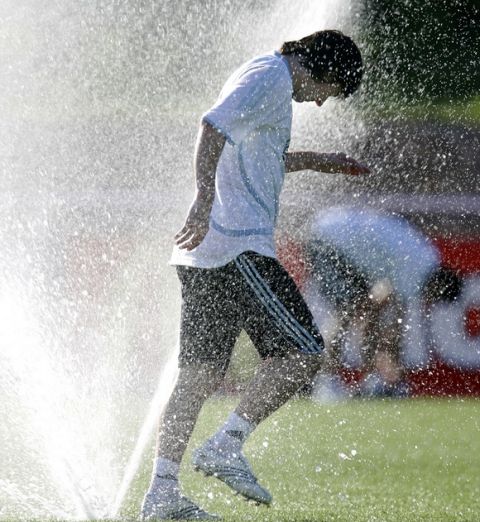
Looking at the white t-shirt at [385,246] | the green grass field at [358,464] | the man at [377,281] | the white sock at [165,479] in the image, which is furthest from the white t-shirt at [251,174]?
the white t-shirt at [385,246]

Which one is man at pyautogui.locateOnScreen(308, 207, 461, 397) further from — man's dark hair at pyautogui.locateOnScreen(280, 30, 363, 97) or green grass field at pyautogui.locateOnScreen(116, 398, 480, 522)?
man's dark hair at pyautogui.locateOnScreen(280, 30, 363, 97)

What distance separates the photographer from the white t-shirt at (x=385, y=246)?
8.77 meters

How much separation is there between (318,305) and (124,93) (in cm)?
729

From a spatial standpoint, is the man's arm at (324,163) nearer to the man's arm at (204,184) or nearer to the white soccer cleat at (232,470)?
the man's arm at (204,184)

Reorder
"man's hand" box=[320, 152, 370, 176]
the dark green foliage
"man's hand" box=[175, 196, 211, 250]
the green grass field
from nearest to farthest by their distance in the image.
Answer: "man's hand" box=[175, 196, 211, 250]
"man's hand" box=[320, 152, 370, 176]
the green grass field
the dark green foliage

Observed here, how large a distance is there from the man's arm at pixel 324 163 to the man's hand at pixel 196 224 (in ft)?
1.80

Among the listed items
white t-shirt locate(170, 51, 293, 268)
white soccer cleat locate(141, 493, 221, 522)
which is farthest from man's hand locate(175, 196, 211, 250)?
white soccer cleat locate(141, 493, 221, 522)

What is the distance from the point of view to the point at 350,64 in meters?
4.09

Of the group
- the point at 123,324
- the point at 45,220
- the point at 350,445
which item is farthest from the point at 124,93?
the point at 350,445

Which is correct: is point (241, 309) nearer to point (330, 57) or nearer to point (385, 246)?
point (330, 57)

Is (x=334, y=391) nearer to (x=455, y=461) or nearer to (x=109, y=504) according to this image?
(x=455, y=461)

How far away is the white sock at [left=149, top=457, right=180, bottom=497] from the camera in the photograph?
12.9 ft

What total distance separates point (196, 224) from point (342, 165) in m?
0.63

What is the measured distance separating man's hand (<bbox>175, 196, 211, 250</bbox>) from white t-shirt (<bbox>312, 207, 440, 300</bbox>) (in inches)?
195
